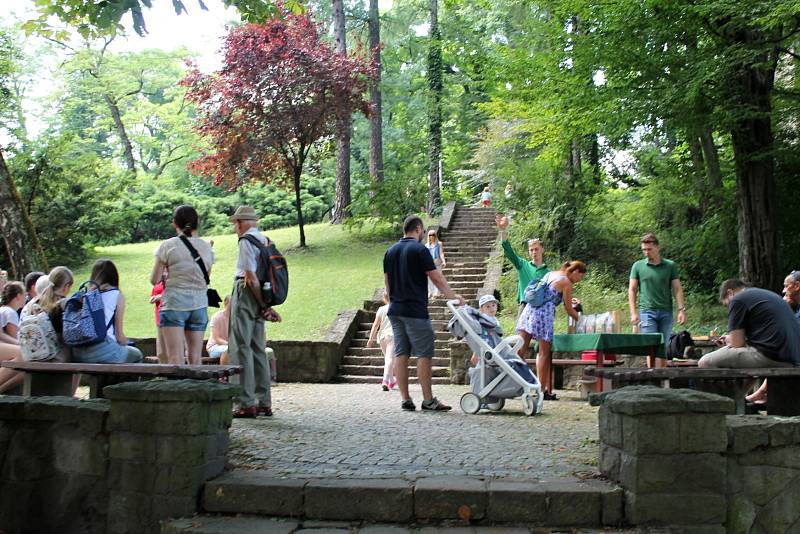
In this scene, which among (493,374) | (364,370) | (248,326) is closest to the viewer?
(248,326)

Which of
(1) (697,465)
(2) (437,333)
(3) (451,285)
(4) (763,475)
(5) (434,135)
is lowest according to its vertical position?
(4) (763,475)

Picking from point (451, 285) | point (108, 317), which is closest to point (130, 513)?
point (108, 317)

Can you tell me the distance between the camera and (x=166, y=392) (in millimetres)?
4793

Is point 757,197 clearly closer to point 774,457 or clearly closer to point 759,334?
point 759,334

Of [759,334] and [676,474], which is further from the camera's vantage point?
[759,334]

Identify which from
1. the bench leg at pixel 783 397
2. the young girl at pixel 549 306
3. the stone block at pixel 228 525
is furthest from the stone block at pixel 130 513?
the young girl at pixel 549 306

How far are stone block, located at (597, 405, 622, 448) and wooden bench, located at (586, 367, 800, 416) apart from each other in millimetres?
1141

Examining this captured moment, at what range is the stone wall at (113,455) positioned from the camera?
478 centimetres

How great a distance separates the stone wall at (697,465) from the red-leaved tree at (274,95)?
1933 centimetres

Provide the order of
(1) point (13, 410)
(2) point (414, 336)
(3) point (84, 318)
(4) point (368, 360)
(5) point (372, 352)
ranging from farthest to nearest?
(5) point (372, 352), (4) point (368, 360), (2) point (414, 336), (3) point (84, 318), (1) point (13, 410)

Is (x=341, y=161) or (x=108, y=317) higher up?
(x=341, y=161)

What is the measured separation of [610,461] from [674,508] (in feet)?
1.54

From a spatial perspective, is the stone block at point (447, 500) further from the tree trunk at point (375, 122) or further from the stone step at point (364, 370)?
the tree trunk at point (375, 122)

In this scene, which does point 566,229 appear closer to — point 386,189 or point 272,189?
point 386,189
